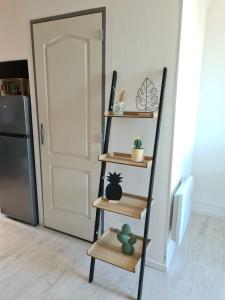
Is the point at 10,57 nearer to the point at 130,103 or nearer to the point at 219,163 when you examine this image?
the point at 130,103

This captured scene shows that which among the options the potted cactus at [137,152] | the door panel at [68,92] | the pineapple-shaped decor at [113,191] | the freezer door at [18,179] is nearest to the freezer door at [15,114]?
the freezer door at [18,179]

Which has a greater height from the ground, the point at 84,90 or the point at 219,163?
the point at 84,90

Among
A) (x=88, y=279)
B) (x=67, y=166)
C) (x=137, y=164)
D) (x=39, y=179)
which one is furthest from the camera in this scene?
(x=39, y=179)

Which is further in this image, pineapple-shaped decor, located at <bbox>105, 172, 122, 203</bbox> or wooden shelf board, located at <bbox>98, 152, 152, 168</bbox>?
pineapple-shaped decor, located at <bbox>105, 172, 122, 203</bbox>

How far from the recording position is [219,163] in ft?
8.71

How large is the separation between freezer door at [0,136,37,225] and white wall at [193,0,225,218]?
1.94m

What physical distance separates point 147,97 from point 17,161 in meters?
1.55

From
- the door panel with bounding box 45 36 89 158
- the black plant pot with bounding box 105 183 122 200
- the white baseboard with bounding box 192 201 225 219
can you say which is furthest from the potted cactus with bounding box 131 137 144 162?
the white baseboard with bounding box 192 201 225 219

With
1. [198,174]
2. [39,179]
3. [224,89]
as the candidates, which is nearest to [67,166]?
[39,179]

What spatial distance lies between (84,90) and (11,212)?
1.70 metres

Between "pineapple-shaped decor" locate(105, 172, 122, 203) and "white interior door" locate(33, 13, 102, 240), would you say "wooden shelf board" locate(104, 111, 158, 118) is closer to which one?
"white interior door" locate(33, 13, 102, 240)

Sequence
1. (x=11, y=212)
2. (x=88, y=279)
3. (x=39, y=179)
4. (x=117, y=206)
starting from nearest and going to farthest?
(x=117, y=206) → (x=88, y=279) → (x=39, y=179) → (x=11, y=212)

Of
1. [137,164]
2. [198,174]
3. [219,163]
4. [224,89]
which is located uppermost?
[224,89]

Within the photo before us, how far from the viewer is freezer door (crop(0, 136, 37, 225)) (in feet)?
7.74
